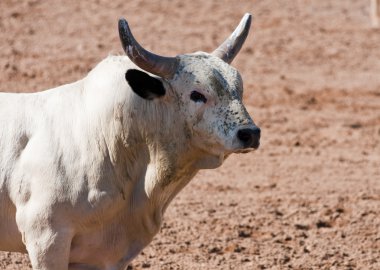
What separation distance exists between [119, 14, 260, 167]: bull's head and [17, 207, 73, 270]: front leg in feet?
3.14

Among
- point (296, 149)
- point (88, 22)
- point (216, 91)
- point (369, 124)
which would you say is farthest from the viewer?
point (88, 22)

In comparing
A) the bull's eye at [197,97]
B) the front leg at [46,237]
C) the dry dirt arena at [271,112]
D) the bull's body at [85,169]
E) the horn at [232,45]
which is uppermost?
the horn at [232,45]

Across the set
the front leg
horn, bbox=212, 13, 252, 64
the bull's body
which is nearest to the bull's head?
the bull's body

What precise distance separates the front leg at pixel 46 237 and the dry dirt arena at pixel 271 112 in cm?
198

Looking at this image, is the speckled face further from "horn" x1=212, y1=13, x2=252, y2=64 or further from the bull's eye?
"horn" x1=212, y1=13, x2=252, y2=64

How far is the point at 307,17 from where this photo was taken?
18141 mm

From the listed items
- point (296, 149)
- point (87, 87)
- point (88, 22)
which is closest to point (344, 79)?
point (296, 149)

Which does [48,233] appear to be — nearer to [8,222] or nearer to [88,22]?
[8,222]

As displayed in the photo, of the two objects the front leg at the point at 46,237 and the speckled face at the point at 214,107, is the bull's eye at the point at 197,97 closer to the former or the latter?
the speckled face at the point at 214,107

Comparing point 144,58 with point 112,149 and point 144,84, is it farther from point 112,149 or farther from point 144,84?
point 112,149

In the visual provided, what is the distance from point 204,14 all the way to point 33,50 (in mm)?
3156

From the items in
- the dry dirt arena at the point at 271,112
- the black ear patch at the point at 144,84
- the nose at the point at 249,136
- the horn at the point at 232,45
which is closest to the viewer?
the nose at the point at 249,136

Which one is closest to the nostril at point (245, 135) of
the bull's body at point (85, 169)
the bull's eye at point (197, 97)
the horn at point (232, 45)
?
the bull's eye at point (197, 97)

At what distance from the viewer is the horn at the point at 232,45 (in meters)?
7.72
